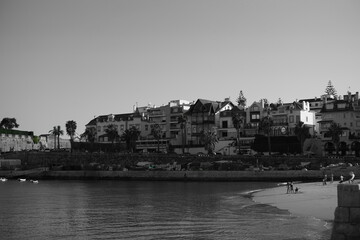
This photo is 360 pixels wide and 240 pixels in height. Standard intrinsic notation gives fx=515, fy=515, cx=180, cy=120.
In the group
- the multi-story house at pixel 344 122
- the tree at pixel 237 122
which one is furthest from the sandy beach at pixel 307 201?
the multi-story house at pixel 344 122

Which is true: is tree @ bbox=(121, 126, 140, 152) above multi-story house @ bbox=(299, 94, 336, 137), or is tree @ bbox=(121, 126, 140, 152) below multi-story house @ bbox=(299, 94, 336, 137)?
below


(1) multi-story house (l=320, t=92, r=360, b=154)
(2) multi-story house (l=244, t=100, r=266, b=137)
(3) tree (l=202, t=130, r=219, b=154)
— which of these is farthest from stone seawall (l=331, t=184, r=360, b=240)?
(2) multi-story house (l=244, t=100, r=266, b=137)

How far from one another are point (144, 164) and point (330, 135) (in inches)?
1778

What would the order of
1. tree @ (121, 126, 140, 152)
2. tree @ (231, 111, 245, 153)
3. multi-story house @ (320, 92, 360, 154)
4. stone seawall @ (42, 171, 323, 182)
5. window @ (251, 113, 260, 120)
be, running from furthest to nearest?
1. tree @ (121, 126, 140, 152)
2. window @ (251, 113, 260, 120)
3. tree @ (231, 111, 245, 153)
4. multi-story house @ (320, 92, 360, 154)
5. stone seawall @ (42, 171, 323, 182)

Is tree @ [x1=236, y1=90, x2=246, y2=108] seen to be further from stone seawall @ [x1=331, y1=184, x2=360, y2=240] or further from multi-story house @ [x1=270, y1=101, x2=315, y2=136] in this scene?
stone seawall @ [x1=331, y1=184, x2=360, y2=240]

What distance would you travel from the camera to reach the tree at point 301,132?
121 m

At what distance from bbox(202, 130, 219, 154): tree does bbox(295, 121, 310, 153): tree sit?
22.1 meters

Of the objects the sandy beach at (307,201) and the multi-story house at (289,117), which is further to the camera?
the multi-story house at (289,117)

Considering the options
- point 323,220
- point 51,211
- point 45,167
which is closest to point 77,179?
point 45,167

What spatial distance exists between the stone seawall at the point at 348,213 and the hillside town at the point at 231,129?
317 feet

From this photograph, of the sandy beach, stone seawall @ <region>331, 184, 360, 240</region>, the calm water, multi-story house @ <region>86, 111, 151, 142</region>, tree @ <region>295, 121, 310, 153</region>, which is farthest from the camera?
multi-story house @ <region>86, 111, 151, 142</region>

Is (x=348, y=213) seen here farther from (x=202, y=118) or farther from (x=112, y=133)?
(x=112, y=133)

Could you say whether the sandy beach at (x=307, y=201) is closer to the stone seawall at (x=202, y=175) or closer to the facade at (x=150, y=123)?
the stone seawall at (x=202, y=175)

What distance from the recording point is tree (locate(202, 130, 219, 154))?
132875 mm
